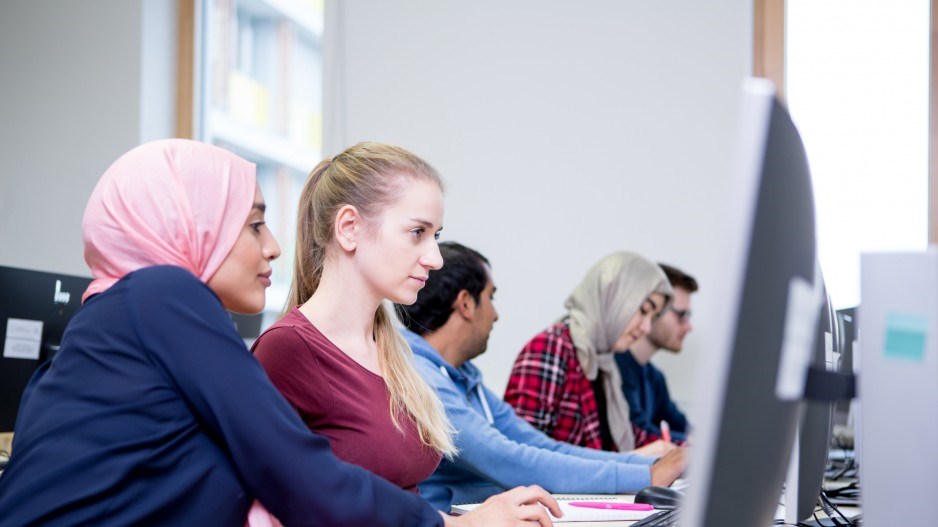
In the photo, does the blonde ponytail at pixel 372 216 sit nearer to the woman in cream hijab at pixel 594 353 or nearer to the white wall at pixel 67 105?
the woman in cream hijab at pixel 594 353

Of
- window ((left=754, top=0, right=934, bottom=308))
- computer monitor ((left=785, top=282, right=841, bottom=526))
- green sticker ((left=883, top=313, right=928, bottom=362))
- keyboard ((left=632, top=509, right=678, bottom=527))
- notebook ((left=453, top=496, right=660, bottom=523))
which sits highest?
window ((left=754, top=0, right=934, bottom=308))

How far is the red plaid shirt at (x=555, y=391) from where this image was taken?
2.74 metres

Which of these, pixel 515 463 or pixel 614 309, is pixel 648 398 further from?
pixel 515 463

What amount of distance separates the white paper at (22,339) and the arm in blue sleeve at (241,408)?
1277mm

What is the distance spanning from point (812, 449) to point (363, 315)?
67 cm

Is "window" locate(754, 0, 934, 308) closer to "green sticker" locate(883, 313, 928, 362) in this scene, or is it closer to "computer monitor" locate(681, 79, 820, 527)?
"green sticker" locate(883, 313, 928, 362)

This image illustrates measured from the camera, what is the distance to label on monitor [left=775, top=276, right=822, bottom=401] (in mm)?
615

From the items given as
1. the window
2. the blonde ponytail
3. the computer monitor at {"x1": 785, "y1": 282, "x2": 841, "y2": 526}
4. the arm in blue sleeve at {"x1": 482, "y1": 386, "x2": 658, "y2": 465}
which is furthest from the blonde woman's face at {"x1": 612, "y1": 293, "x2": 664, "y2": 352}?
the computer monitor at {"x1": 785, "y1": 282, "x2": 841, "y2": 526}

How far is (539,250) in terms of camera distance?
3676mm

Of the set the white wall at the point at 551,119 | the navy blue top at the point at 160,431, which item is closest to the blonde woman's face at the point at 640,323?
the white wall at the point at 551,119

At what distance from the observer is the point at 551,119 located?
146 inches

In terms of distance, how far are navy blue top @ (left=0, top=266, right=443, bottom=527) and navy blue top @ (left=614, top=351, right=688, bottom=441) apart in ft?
8.29

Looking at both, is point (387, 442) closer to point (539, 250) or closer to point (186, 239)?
point (186, 239)

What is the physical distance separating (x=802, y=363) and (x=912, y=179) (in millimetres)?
2997
